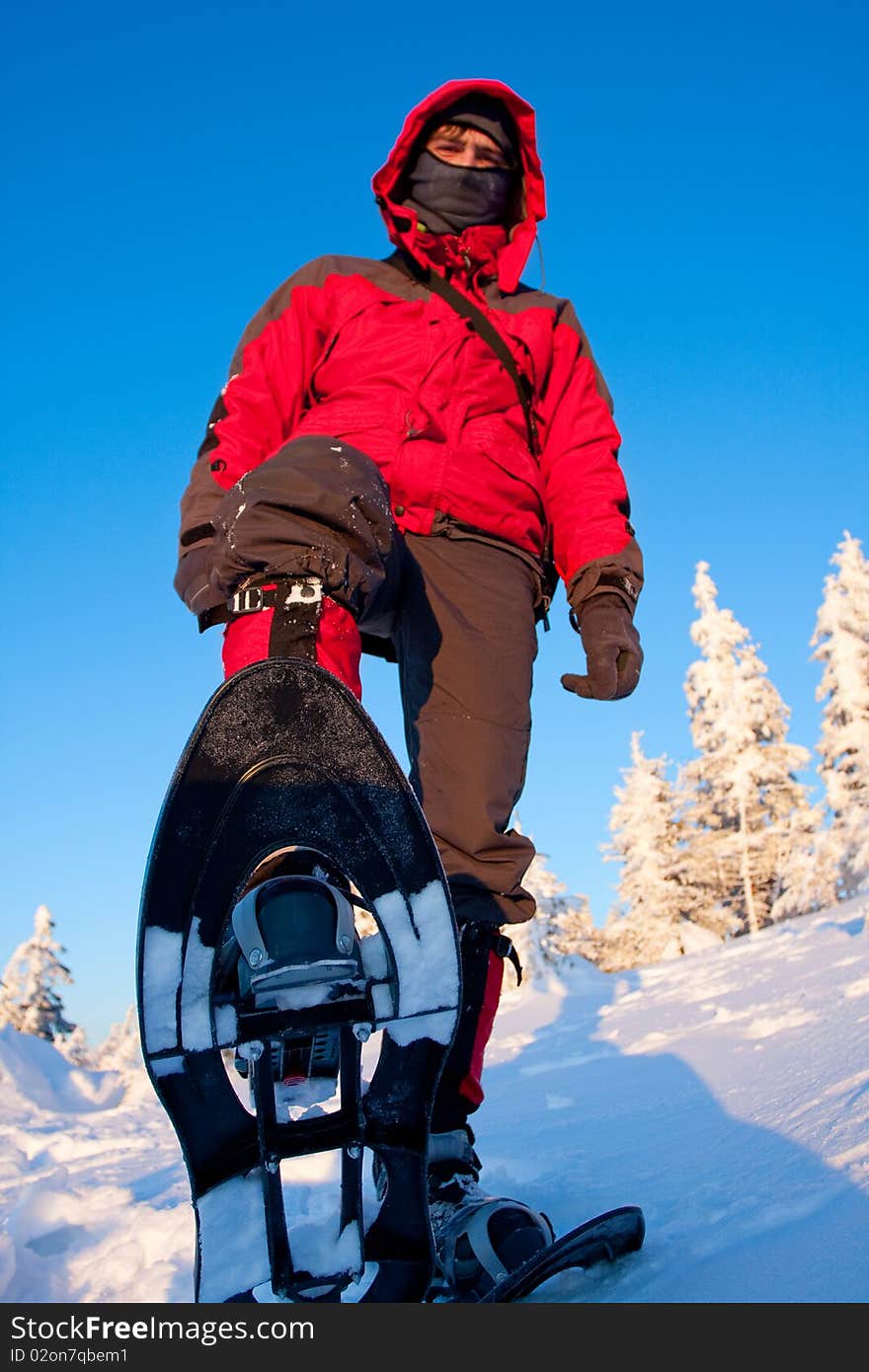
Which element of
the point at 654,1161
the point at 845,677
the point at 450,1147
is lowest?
the point at 654,1161

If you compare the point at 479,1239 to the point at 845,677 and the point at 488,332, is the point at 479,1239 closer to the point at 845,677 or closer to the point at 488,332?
the point at 488,332

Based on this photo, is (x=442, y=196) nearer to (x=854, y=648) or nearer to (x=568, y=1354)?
(x=568, y=1354)

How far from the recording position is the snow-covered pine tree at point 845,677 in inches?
909

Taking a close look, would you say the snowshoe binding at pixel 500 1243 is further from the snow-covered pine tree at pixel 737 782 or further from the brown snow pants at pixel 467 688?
the snow-covered pine tree at pixel 737 782

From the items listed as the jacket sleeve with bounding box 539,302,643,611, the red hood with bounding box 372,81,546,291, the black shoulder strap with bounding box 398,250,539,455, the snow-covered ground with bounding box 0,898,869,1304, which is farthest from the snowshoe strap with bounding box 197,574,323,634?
the red hood with bounding box 372,81,546,291

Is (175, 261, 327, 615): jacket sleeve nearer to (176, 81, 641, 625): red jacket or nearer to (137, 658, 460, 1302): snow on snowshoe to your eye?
(176, 81, 641, 625): red jacket

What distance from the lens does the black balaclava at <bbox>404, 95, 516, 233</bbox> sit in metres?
3.24

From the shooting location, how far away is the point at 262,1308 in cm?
138

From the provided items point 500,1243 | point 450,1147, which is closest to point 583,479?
point 450,1147

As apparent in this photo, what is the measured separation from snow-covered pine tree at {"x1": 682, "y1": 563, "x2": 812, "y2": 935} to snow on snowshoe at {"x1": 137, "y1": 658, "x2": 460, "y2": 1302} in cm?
2745

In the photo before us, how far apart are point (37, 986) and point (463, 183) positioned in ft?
95.3

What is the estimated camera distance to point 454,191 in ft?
10.6

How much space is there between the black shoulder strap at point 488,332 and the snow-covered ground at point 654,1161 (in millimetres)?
2185

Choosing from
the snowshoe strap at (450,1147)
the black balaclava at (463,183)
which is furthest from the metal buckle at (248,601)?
the black balaclava at (463,183)
